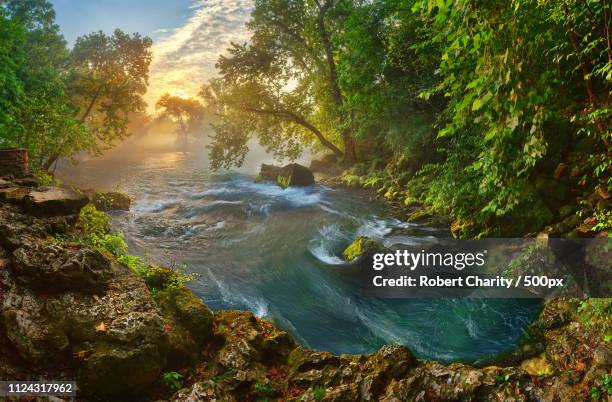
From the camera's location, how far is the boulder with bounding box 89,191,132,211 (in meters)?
16.6

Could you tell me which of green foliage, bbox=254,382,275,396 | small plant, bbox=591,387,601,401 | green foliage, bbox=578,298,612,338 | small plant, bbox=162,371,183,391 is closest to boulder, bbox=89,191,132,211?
small plant, bbox=162,371,183,391

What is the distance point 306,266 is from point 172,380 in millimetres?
6767

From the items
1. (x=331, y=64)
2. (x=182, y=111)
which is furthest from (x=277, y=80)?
(x=182, y=111)

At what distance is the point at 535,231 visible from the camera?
7938mm

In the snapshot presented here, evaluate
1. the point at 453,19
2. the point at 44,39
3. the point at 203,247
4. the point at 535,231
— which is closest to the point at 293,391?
the point at 453,19

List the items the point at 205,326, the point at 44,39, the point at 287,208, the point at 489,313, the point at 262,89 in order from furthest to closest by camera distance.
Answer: the point at 44,39 < the point at 262,89 < the point at 287,208 < the point at 489,313 < the point at 205,326

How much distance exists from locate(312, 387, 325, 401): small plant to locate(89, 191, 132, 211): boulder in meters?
15.7

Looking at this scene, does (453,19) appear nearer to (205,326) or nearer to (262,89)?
(205,326)

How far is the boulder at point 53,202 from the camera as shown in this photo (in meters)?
6.08

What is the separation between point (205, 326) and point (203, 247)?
785cm

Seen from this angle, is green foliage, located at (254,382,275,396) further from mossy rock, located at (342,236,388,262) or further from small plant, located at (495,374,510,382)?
mossy rock, located at (342,236,388,262)

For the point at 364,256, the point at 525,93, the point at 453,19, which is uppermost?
the point at 453,19

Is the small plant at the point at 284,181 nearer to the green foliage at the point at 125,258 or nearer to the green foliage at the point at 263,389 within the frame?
the green foliage at the point at 125,258

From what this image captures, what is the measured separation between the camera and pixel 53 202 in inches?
252
